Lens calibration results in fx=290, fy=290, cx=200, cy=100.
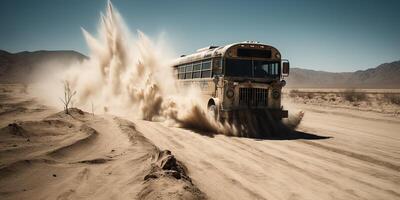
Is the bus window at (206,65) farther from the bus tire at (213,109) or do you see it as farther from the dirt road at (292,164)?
the dirt road at (292,164)

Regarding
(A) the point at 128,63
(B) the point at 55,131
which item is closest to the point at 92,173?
(B) the point at 55,131

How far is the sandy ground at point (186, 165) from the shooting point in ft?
15.1

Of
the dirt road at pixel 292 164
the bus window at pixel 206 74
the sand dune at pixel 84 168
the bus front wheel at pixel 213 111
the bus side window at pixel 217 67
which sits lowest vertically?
the dirt road at pixel 292 164

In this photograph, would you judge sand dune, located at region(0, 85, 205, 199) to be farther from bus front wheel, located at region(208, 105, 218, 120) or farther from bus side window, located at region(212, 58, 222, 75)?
bus side window, located at region(212, 58, 222, 75)

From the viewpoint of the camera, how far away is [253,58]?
1128 cm

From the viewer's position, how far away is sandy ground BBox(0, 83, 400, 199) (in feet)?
15.1

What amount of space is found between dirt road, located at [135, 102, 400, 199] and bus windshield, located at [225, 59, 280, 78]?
2556 mm

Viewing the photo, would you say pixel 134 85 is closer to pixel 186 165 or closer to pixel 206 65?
pixel 206 65

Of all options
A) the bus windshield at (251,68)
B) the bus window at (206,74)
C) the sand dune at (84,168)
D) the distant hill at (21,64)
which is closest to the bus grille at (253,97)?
the bus windshield at (251,68)

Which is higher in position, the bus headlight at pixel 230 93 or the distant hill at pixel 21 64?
the distant hill at pixel 21 64

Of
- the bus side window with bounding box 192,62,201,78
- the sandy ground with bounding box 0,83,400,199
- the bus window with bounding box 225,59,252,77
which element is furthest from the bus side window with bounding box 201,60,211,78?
the sandy ground with bounding box 0,83,400,199

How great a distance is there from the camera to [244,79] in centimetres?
1095

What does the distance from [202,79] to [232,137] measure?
3.15 m

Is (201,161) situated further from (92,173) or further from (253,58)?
(253,58)
